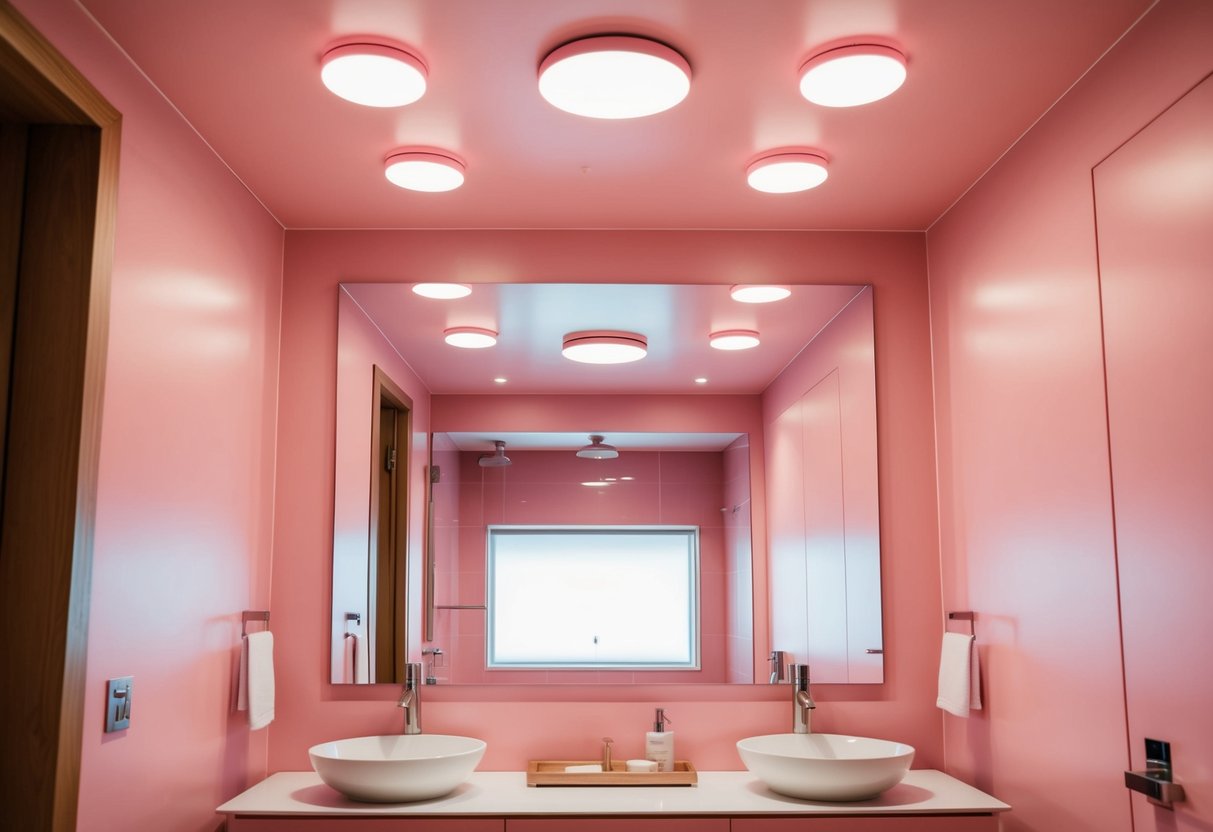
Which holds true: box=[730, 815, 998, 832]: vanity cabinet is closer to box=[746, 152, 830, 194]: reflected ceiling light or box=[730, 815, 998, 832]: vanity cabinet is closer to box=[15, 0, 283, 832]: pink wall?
box=[15, 0, 283, 832]: pink wall

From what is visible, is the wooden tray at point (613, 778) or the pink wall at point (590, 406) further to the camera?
the pink wall at point (590, 406)

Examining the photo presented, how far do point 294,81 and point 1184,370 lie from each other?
1856mm

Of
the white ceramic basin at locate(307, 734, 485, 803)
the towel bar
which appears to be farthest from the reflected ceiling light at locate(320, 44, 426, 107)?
the white ceramic basin at locate(307, 734, 485, 803)

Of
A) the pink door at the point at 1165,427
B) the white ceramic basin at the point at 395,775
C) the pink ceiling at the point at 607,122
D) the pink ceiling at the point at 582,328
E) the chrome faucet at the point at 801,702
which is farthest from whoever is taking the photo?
the pink ceiling at the point at 582,328

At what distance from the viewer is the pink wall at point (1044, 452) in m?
2.04

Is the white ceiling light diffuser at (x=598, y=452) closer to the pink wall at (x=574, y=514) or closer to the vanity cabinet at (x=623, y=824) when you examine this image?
the pink wall at (x=574, y=514)

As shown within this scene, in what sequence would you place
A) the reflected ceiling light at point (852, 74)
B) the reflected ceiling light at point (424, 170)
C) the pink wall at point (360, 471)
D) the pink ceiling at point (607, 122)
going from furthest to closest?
the pink wall at point (360, 471) < the reflected ceiling light at point (424, 170) < the reflected ceiling light at point (852, 74) < the pink ceiling at point (607, 122)

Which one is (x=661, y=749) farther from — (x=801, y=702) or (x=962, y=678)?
(x=962, y=678)

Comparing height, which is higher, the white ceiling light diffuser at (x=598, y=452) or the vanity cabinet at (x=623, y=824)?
the white ceiling light diffuser at (x=598, y=452)

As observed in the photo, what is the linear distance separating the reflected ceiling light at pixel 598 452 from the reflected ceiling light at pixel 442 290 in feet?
1.90

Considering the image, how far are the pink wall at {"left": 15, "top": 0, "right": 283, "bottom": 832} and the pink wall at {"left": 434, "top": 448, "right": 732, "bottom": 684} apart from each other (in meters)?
0.56

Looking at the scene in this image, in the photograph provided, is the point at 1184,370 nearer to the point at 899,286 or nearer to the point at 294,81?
the point at 899,286

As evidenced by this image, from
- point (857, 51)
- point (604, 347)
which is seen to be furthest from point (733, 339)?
point (857, 51)

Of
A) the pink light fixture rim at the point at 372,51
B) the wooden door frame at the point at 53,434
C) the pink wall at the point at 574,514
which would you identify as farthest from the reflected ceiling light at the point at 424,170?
the pink wall at the point at 574,514
